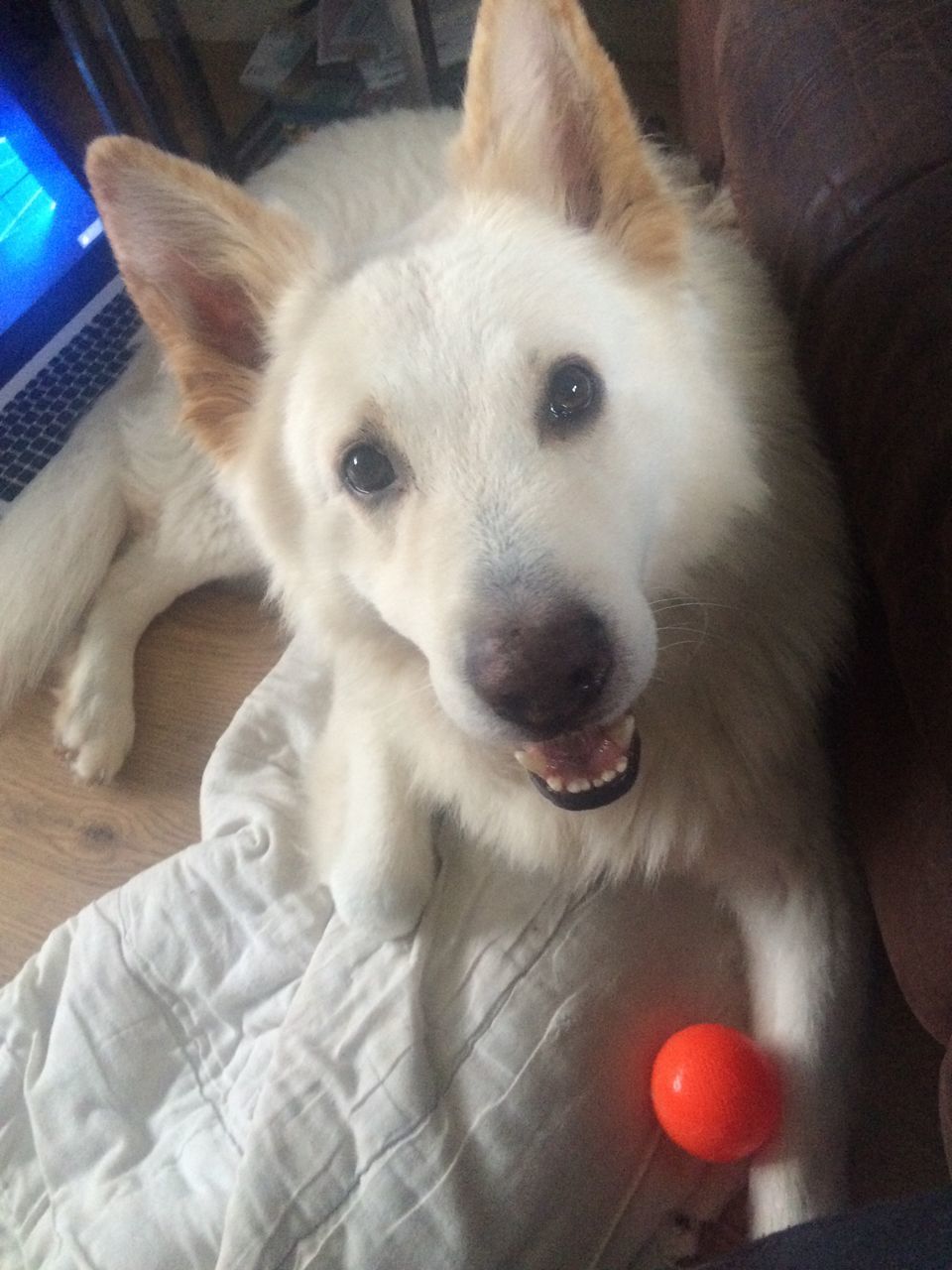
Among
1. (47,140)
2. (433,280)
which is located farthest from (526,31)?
(47,140)

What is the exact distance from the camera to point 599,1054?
1.30 meters

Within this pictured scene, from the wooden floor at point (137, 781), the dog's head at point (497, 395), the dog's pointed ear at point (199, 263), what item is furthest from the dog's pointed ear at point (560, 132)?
the wooden floor at point (137, 781)

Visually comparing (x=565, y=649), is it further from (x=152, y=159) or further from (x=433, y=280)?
(x=152, y=159)

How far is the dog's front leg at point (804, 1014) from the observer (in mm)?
1142

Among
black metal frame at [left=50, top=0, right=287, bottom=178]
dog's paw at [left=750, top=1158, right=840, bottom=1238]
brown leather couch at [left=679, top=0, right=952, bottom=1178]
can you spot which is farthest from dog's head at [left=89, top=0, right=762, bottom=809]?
black metal frame at [left=50, top=0, right=287, bottom=178]

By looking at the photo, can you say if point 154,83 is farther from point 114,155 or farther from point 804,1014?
point 804,1014

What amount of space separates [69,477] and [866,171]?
1692mm

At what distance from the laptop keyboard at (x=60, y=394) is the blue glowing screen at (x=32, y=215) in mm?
149

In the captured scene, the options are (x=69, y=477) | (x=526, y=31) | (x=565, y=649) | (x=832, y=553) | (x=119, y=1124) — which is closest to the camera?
(x=565, y=649)

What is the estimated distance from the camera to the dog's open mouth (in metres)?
1.06

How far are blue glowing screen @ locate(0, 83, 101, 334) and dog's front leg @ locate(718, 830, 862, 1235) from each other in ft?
7.12

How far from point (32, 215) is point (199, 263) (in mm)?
1467

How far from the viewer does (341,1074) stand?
1.35 m

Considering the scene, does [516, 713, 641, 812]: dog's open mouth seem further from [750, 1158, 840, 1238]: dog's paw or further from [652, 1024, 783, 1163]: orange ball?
[750, 1158, 840, 1238]: dog's paw
